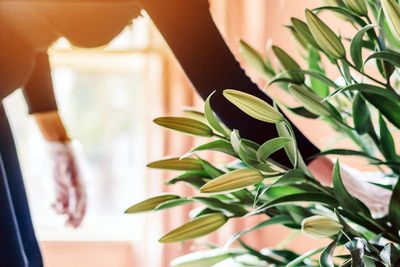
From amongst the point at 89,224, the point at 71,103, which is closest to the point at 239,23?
the point at 71,103

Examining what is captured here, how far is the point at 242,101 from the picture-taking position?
1.51ft

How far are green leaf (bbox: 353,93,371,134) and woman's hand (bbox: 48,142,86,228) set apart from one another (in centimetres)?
58

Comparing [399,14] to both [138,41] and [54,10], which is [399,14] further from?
[138,41]

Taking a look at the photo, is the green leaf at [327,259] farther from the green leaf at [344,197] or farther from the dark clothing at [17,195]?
the dark clothing at [17,195]

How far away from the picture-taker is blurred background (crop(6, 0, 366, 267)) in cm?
197

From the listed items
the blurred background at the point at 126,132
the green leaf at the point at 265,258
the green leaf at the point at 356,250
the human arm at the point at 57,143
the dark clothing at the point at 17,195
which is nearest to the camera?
the green leaf at the point at 356,250

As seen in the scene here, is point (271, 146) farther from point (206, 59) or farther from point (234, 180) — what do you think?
point (206, 59)

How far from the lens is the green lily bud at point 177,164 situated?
544 mm

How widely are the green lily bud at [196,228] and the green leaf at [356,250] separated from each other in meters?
0.16

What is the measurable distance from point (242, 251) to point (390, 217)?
0.19 metres

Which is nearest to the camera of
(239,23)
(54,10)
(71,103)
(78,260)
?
(54,10)

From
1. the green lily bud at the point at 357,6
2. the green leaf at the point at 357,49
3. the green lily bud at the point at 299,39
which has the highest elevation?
the green lily bud at the point at 357,6

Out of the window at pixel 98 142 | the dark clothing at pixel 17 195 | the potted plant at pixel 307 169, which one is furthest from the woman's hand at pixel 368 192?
the window at pixel 98 142

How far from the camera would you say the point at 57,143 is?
99 centimetres
